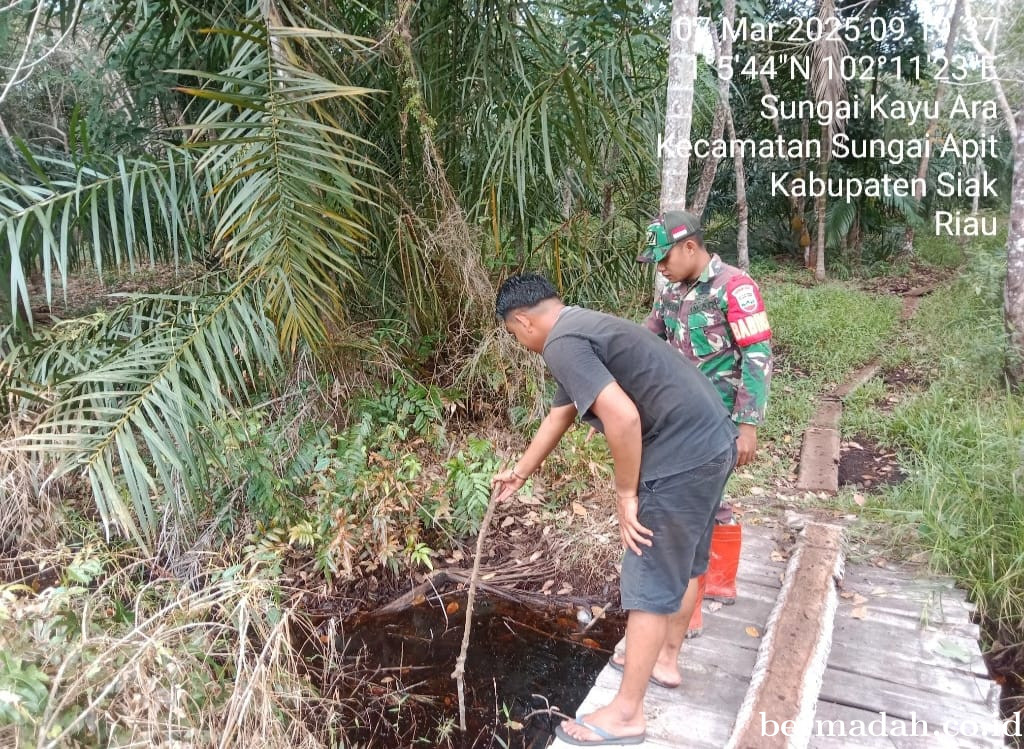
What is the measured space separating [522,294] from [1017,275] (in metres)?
4.22

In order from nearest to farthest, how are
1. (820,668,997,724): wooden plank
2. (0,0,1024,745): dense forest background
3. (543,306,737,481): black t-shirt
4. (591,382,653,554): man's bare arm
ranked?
(591,382,653,554): man's bare arm < (543,306,737,481): black t-shirt < (820,668,997,724): wooden plank < (0,0,1024,745): dense forest background

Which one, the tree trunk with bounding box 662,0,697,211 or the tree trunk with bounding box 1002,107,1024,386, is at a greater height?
the tree trunk with bounding box 662,0,697,211

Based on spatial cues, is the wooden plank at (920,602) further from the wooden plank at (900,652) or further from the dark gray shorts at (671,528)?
the dark gray shorts at (671,528)

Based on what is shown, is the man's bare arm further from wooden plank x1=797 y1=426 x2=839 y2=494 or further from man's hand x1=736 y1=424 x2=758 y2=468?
wooden plank x1=797 y1=426 x2=839 y2=494

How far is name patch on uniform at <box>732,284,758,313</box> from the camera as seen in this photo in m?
2.18

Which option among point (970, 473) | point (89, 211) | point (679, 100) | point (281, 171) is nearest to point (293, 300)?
point (281, 171)

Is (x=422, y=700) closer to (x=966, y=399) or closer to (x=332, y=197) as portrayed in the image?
(x=332, y=197)

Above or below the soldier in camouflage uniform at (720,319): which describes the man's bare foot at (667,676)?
below

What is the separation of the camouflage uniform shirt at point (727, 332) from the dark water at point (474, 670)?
1.33m

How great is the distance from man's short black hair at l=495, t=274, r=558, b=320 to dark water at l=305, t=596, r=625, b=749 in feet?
5.45

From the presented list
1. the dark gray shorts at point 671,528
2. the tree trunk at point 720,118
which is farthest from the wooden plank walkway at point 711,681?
the tree trunk at point 720,118

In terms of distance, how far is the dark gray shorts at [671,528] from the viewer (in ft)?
5.93

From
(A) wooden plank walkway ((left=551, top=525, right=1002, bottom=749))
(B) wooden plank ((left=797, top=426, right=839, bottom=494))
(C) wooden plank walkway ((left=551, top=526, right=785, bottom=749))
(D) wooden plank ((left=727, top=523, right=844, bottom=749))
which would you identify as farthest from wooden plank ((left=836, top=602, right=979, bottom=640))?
(B) wooden plank ((left=797, top=426, right=839, bottom=494))

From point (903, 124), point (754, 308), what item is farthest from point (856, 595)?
point (903, 124)
